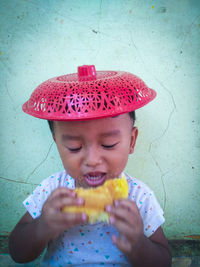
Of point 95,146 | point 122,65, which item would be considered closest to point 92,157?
point 95,146

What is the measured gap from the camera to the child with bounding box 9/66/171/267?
0.85 metres

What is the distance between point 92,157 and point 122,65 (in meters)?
0.83

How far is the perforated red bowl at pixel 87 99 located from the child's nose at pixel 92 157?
219 millimetres

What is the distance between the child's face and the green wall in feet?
1.98

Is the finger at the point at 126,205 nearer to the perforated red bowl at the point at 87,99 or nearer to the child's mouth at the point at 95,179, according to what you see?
the child's mouth at the point at 95,179

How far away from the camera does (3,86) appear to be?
1584 mm

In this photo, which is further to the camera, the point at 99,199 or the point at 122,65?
the point at 122,65

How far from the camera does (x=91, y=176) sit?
1.08 m

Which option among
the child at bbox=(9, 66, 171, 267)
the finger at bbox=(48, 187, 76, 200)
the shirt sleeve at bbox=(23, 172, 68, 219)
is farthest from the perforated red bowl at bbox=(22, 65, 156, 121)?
the shirt sleeve at bbox=(23, 172, 68, 219)

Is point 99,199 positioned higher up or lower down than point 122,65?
lower down

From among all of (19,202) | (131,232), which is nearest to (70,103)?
(131,232)

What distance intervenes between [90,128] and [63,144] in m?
0.18

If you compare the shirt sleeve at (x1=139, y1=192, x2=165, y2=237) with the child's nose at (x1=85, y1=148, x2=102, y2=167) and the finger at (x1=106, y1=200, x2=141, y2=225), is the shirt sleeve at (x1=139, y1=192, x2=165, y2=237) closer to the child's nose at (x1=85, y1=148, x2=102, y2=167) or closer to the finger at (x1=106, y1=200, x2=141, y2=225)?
the finger at (x1=106, y1=200, x2=141, y2=225)

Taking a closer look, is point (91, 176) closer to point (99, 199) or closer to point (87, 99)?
point (99, 199)
